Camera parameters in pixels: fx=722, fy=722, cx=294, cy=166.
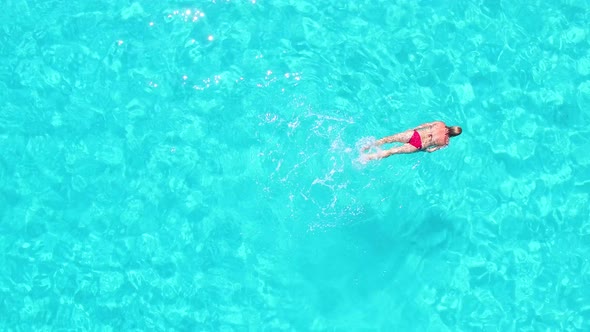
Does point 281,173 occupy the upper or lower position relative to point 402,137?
lower

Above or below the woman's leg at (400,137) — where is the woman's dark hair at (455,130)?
above

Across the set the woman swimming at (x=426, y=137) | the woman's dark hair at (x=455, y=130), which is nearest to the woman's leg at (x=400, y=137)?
the woman swimming at (x=426, y=137)

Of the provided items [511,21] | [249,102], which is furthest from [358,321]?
[511,21]

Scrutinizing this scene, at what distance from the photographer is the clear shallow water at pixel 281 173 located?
8.75 metres

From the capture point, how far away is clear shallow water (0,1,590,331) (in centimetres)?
875

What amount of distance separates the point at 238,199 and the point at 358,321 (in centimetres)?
209

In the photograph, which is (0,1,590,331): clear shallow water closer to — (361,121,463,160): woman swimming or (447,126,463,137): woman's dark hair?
(361,121,463,160): woman swimming

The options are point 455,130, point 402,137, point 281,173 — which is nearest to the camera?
point 455,130

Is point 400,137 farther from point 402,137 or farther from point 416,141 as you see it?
point 416,141

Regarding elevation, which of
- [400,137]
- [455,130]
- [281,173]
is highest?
[455,130]

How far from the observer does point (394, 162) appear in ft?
30.0

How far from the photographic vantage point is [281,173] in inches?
353

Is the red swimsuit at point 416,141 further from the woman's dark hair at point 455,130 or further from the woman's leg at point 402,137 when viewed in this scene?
the woman's dark hair at point 455,130

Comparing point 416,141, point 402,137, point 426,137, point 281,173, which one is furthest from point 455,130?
point 281,173
